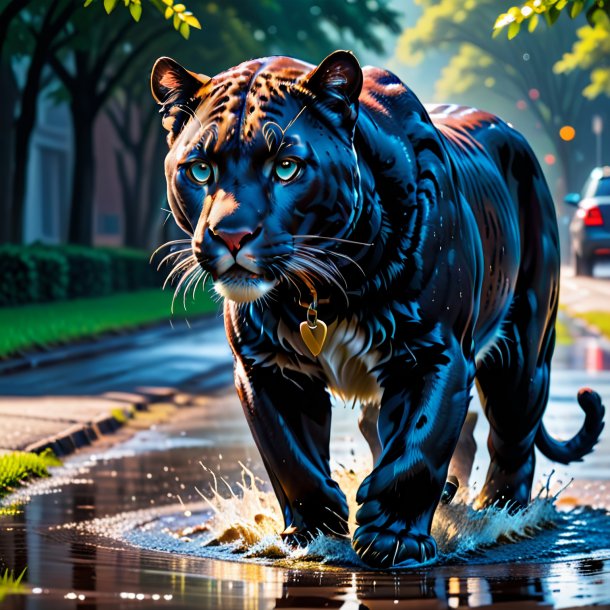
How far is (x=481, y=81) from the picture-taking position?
68.7 m

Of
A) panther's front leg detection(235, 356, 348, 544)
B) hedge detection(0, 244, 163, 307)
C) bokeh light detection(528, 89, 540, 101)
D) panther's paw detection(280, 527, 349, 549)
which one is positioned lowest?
panther's paw detection(280, 527, 349, 549)

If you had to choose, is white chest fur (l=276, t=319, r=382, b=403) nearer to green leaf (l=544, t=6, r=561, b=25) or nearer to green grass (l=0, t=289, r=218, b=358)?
green leaf (l=544, t=6, r=561, b=25)

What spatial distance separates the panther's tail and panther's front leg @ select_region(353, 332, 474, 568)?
6.52 feet

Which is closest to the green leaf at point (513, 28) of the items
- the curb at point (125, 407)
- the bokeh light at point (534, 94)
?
the curb at point (125, 407)

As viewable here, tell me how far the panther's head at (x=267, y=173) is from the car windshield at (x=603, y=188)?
25336mm

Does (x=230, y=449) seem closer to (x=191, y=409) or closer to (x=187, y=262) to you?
(x=191, y=409)

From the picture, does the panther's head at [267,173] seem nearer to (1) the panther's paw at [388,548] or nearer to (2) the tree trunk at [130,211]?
(1) the panther's paw at [388,548]

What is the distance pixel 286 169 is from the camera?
602cm

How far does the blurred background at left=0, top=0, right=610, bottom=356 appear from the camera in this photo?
2781 centimetres

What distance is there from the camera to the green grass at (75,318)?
2116cm

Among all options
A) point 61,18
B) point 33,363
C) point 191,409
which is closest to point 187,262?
point 191,409

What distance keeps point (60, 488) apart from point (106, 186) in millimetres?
56928

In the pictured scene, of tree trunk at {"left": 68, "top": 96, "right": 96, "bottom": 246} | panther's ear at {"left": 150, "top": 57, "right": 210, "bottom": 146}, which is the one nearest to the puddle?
panther's ear at {"left": 150, "top": 57, "right": 210, "bottom": 146}

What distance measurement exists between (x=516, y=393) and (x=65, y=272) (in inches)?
912
